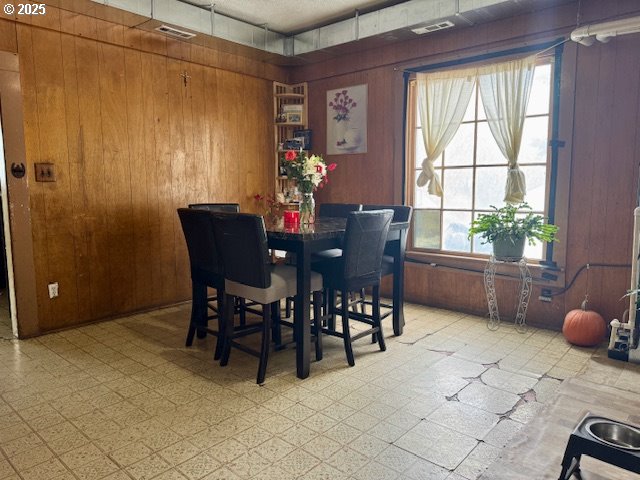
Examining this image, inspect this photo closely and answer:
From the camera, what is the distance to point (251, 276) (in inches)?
109

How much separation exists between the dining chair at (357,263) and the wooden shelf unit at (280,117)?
2.38m

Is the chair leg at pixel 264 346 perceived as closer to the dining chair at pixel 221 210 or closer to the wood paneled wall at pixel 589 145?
the dining chair at pixel 221 210

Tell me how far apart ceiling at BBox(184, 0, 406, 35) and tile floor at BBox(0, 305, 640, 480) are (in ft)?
9.80

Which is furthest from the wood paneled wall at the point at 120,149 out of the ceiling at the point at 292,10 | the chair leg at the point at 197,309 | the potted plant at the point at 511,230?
the potted plant at the point at 511,230

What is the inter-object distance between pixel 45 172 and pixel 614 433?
3.96m

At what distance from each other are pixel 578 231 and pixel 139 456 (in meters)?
3.45

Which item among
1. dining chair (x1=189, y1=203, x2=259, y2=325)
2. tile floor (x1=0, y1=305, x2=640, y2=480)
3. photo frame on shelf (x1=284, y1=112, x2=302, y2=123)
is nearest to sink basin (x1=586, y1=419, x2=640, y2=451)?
tile floor (x1=0, y1=305, x2=640, y2=480)

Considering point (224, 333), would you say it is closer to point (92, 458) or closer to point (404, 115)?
point (92, 458)

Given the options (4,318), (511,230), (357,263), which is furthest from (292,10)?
(4,318)

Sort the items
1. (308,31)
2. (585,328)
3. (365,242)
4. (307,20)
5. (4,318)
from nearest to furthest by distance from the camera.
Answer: (365,242) → (585,328) → (4,318) → (307,20) → (308,31)

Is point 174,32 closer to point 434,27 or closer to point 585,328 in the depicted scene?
point 434,27

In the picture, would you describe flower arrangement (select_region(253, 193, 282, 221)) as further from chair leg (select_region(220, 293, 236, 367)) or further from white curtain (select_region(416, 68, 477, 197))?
chair leg (select_region(220, 293, 236, 367))

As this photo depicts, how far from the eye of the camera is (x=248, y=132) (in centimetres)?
507

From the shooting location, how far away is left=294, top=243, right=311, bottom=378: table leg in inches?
109
